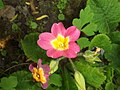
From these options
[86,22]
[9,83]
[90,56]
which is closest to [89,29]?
[86,22]

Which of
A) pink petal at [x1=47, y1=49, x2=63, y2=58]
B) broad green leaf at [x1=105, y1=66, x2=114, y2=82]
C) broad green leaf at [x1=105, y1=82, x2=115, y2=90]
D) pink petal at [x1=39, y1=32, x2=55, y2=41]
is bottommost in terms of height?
broad green leaf at [x1=105, y1=82, x2=115, y2=90]

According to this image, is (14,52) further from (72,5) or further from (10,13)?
(72,5)

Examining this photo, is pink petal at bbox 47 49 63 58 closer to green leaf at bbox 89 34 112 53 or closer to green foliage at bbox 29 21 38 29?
green leaf at bbox 89 34 112 53

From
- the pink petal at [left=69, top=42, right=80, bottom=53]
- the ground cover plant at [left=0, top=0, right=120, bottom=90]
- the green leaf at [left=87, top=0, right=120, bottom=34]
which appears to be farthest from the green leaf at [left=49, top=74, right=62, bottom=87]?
the green leaf at [left=87, top=0, right=120, bottom=34]

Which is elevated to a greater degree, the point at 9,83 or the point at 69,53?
the point at 69,53

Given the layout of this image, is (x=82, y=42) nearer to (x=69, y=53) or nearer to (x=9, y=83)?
(x=69, y=53)

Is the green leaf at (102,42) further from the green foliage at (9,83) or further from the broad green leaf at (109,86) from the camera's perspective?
the green foliage at (9,83)

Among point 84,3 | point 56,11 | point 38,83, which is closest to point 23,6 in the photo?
point 56,11
